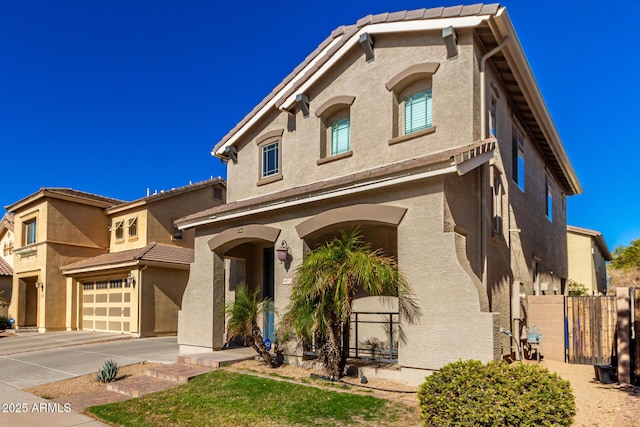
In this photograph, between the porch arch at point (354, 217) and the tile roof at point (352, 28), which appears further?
the tile roof at point (352, 28)

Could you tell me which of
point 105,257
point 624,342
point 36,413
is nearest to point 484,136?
point 624,342

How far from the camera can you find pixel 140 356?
1457 cm

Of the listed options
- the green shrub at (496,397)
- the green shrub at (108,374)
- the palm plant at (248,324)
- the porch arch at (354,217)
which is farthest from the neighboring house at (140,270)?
the green shrub at (496,397)

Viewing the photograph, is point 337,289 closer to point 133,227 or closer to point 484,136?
point 484,136

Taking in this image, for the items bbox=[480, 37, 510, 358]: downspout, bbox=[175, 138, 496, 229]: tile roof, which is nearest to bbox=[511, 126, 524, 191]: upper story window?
bbox=[480, 37, 510, 358]: downspout

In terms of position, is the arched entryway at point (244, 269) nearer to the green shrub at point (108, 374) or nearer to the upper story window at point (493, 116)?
the green shrub at point (108, 374)

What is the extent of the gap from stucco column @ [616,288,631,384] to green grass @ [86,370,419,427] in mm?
5029

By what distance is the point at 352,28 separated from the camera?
13.3 meters

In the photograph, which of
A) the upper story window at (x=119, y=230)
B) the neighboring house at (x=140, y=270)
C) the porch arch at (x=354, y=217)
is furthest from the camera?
the upper story window at (x=119, y=230)

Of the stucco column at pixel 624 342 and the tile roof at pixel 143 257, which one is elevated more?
the tile roof at pixel 143 257

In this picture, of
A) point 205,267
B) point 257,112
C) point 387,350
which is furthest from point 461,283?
point 257,112

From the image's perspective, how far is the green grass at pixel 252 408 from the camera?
784 cm

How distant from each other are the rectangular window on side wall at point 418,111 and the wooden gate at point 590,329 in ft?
20.3

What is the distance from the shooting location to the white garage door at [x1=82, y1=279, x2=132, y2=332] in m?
22.1
